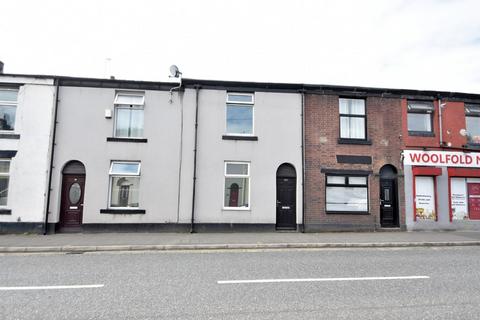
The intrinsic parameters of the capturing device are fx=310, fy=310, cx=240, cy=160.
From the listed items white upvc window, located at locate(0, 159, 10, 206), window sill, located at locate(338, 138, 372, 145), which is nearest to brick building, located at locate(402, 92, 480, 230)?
window sill, located at locate(338, 138, 372, 145)

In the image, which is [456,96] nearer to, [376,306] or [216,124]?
[216,124]

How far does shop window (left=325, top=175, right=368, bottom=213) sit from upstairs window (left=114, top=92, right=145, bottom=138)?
8329mm

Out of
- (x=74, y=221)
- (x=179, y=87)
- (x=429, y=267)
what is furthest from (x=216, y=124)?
(x=429, y=267)

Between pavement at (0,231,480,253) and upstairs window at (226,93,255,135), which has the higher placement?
upstairs window at (226,93,255,135)

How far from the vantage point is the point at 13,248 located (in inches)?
366

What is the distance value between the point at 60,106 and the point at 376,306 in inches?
514

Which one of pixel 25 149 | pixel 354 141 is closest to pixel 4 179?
pixel 25 149

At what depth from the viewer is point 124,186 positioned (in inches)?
499

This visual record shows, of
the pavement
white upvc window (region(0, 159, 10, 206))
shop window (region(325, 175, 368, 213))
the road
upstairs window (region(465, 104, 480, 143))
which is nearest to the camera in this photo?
the road

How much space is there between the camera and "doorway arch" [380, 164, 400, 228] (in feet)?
43.8

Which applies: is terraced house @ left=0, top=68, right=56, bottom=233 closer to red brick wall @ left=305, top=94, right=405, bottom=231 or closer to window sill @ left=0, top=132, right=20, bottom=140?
window sill @ left=0, top=132, right=20, bottom=140

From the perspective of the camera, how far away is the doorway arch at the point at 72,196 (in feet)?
40.4

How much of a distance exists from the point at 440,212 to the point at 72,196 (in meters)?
15.4

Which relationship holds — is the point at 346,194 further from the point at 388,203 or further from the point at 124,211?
the point at 124,211
